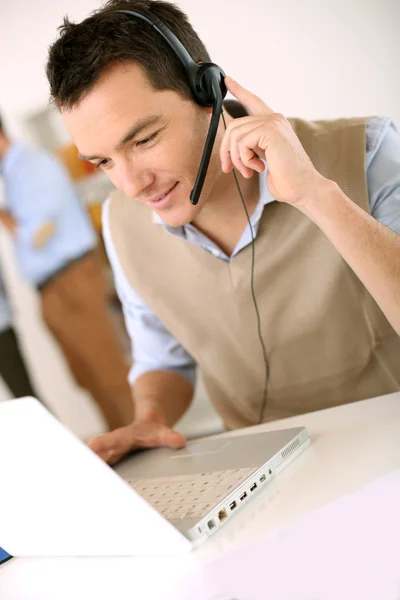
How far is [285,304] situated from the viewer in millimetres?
1188

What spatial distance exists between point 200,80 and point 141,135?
0.13 m

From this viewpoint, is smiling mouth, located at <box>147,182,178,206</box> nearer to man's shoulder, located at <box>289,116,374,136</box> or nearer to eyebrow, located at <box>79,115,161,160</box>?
eyebrow, located at <box>79,115,161,160</box>

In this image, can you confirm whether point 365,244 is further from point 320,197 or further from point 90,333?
point 90,333

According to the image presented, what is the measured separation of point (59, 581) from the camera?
2.20 feet

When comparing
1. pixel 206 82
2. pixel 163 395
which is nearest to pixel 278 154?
pixel 206 82

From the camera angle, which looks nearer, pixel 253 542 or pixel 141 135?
pixel 253 542

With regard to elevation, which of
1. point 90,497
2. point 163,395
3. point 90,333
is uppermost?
point 90,497

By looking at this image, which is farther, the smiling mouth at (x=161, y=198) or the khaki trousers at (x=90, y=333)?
the khaki trousers at (x=90, y=333)

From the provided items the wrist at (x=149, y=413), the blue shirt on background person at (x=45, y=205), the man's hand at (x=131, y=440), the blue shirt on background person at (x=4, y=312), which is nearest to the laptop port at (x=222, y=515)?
the man's hand at (x=131, y=440)

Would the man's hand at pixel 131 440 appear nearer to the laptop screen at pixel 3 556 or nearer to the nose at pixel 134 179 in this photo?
the laptop screen at pixel 3 556

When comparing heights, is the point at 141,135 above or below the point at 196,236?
above

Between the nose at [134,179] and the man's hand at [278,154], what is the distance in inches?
6.5

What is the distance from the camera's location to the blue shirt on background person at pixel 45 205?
7.64 feet

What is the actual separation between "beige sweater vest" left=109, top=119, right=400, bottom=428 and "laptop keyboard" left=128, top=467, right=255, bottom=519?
18.4 inches
